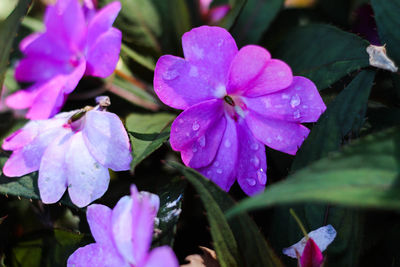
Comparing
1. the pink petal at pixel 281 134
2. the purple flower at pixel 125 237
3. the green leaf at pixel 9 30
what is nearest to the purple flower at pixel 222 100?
the pink petal at pixel 281 134

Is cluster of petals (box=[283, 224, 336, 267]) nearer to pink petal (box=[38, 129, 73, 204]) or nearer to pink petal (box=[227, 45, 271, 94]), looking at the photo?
pink petal (box=[227, 45, 271, 94])

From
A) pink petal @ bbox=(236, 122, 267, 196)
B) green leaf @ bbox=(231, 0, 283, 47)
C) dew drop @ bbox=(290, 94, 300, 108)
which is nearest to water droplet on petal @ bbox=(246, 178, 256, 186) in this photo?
pink petal @ bbox=(236, 122, 267, 196)

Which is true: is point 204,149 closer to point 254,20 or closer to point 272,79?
point 272,79

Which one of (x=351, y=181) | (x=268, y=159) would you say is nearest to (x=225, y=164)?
(x=268, y=159)

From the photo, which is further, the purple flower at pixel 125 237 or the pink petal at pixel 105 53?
the pink petal at pixel 105 53

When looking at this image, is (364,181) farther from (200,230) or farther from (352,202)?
(200,230)

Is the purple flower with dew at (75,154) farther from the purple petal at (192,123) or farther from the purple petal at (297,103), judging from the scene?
the purple petal at (297,103)

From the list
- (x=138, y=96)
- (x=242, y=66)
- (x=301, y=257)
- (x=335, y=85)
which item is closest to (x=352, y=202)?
(x=301, y=257)
